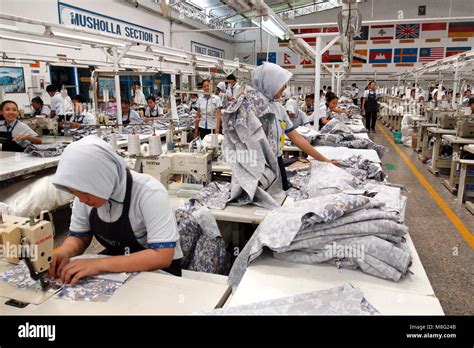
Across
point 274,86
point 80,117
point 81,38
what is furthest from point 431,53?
point 274,86

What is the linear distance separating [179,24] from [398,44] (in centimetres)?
1098

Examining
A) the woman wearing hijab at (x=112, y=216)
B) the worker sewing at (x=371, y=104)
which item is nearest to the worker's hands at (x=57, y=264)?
the woman wearing hijab at (x=112, y=216)

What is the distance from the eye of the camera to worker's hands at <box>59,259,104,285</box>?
5.14ft

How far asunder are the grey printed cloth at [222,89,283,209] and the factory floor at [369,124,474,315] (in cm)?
122

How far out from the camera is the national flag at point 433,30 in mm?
17641

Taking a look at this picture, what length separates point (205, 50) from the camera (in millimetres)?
17891

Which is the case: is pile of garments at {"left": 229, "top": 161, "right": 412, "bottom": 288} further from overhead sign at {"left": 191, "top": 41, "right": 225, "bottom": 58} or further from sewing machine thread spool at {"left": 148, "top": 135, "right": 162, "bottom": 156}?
overhead sign at {"left": 191, "top": 41, "right": 225, "bottom": 58}

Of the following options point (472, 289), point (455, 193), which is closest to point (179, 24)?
point (455, 193)

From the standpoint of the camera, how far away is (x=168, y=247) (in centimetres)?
169

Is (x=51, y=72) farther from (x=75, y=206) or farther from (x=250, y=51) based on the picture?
(x=250, y=51)

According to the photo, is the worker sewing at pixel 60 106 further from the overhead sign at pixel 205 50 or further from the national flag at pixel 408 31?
the national flag at pixel 408 31

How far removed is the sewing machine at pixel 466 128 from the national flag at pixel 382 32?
47.8 feet

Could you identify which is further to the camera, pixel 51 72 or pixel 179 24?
pixel 179 24
